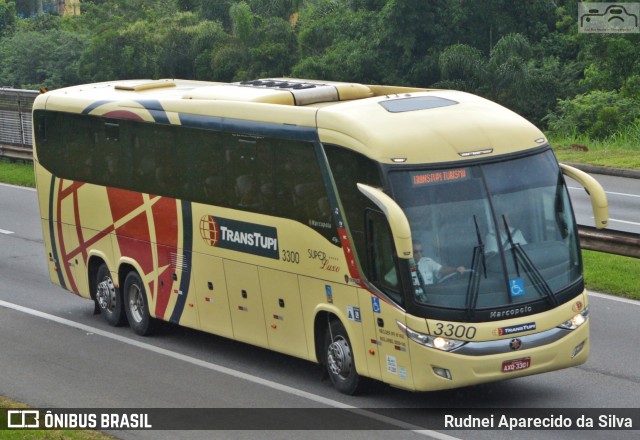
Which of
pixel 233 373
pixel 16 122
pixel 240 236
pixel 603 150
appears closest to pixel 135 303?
pixel 233 373

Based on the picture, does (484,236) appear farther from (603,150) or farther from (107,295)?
(603,150)

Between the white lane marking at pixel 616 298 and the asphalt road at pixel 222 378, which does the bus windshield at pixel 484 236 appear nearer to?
the asphalt road at pixel 222 378

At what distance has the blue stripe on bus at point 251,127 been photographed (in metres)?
12.9

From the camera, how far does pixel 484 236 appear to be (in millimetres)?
11609

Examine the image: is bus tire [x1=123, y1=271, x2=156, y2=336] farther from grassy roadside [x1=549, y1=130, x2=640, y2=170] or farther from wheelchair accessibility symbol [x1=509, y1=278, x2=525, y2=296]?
grassy roadside [x1=549, y1=130, x2=640, y2=170]

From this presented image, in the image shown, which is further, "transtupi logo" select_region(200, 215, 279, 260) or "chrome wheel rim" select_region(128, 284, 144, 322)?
"chrome wheel rim" select_region(128, 284, 144, 322)

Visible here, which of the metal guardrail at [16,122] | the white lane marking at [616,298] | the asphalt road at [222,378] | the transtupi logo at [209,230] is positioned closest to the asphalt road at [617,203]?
the white lane marking at [616,298]

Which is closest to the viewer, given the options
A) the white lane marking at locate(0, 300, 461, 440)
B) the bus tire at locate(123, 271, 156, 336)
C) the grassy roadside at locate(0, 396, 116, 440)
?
the grassy roadside at locate(0, 396, 116, 440)

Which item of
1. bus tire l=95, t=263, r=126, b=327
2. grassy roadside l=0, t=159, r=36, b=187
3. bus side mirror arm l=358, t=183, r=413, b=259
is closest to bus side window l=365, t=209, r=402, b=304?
bus side mirror arm l=358, t=183, r=413, b=259

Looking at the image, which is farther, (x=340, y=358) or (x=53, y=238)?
(x=53, y=238)

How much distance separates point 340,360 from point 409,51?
32621 mm

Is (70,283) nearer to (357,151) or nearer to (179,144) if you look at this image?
(179,144)

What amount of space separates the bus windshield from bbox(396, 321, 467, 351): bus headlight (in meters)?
0.28

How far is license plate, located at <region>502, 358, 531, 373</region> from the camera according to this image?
11.5m
